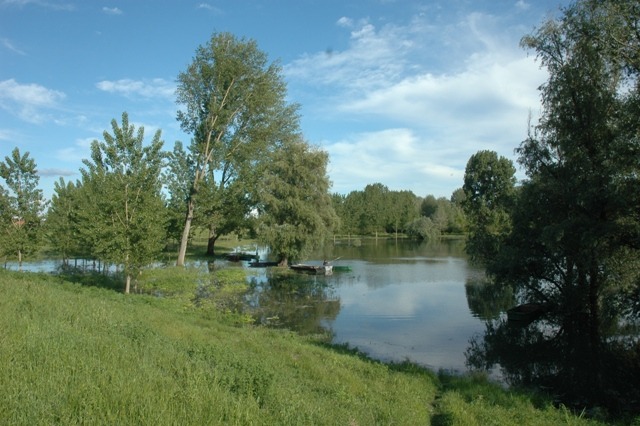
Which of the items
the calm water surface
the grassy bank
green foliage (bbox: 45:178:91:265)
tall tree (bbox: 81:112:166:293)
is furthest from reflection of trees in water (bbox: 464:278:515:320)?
green foliage (bbox: 45:178:91:265)

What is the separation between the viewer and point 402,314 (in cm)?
2291

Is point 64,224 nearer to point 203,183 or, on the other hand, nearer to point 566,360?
point 203,183

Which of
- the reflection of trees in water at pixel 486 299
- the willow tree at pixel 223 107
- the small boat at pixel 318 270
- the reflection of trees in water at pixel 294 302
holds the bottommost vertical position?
the reflection of trees in water at pixel 486 299

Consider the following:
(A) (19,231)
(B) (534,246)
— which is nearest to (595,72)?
(B) (534,246)

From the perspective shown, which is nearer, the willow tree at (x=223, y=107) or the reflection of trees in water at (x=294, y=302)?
the reflection of trees in water at (x=294, y=302)

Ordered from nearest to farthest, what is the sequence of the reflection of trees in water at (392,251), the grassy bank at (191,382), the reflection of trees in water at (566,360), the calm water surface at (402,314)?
1. the grassy bank at (191,382)
2. the reflection of trees in water at (566,360)
3. the calm water surface at (402,314)
4. the reflection of trees in water at (392,251)

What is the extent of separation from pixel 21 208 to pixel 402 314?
2520 centimetres

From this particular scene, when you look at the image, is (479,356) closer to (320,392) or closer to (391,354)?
(391,354)

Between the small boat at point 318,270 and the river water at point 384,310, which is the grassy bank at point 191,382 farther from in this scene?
the small boat at point 318,270

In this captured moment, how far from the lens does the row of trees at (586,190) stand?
51.5 ft

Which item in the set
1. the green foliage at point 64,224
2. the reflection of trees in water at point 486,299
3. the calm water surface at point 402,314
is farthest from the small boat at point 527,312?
the green foliage at point 64,224

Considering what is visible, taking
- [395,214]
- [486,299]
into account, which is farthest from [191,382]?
[395,214]

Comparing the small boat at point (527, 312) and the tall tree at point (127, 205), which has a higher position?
the tall tree at point (127, 205)

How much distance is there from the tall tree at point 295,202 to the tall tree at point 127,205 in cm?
1662
